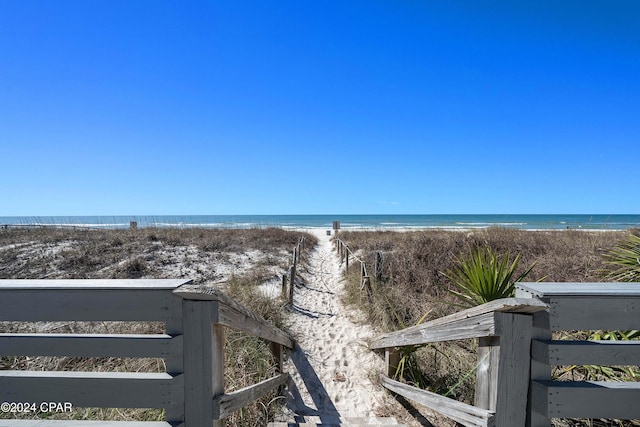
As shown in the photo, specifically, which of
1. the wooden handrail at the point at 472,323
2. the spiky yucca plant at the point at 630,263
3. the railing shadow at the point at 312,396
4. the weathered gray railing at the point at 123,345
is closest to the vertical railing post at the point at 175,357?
the weathered gray railing at the point at 123,345

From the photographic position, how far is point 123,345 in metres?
1.58

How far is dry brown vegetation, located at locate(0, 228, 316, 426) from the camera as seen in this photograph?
357 centimetres

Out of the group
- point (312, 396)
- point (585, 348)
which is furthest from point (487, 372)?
point (312, 396)

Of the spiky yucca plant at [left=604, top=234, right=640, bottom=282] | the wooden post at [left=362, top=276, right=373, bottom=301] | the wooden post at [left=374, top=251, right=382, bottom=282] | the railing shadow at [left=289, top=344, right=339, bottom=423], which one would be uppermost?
the spiky yucca plant at [left=604, top=234, right=640, bottom=282]

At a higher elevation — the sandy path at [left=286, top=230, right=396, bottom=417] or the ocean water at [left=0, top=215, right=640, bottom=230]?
the ocean water at [left=0, top=215, right=640, bottom=230]

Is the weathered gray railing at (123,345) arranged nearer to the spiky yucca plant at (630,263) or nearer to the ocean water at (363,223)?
the spiky yucca plant at (630,263)

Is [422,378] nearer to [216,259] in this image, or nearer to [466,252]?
[466,252]

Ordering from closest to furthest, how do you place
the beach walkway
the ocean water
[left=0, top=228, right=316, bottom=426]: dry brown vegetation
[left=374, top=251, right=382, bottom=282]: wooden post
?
[left=0, top=228, right=316, bottom=426]: dry brown vegetation, the beach walkway, [left=374, top=251, right=382, bottom=282]: wooden post, the ocean water

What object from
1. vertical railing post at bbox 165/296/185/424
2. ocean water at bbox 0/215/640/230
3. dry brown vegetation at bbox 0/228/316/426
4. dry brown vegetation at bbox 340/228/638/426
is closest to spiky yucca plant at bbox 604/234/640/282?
dry brown vegetation at bbox 340/228/638/426

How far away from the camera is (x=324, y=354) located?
5117 mm

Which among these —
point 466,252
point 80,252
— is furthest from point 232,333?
point 80,252

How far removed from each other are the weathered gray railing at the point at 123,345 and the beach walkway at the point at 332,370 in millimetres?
1973

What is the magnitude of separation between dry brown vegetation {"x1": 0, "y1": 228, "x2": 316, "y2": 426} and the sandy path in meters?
0.60

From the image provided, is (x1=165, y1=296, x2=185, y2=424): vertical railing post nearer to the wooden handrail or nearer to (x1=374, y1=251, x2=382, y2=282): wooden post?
the wooden handrail
